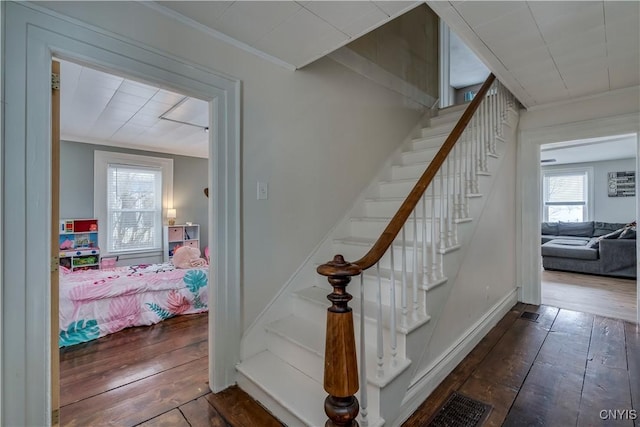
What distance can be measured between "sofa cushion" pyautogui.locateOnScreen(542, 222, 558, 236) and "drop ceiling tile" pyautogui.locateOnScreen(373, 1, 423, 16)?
7.74 metres

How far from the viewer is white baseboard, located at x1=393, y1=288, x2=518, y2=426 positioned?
1709mm

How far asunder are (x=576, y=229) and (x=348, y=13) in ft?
26.4

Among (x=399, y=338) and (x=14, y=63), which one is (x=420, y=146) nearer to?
(x=399, y=338)

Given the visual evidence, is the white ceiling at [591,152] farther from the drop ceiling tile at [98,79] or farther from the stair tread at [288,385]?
the drop ceiling tile at [98,79]

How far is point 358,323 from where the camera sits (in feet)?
6.09

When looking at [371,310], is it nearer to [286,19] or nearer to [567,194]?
[286,19]

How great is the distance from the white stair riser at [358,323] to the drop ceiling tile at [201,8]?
1898 mm

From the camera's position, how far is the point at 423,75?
383 cm

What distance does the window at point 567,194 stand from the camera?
7473mm

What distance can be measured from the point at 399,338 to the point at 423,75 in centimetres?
341

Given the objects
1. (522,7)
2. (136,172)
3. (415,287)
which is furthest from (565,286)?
(136,172)

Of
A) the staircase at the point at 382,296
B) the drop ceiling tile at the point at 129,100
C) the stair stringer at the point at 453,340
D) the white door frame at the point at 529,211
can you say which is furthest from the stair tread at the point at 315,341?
the white door frame at the point at 529,211

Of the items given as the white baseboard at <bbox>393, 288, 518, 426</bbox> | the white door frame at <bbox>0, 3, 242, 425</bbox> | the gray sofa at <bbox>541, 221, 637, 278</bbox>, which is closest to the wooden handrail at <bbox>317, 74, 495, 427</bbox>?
the white baseboard at <bbox>393, 288, 518, 426</bbox>

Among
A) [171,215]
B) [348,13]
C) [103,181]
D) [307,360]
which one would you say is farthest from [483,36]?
[103,181]
